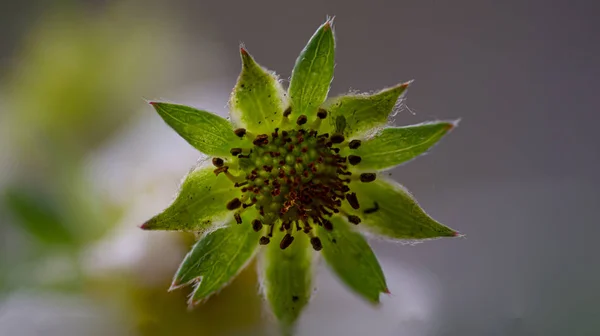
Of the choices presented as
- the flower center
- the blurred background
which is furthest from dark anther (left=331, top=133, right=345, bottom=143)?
the blurred background

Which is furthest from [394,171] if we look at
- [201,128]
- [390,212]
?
[201,128]

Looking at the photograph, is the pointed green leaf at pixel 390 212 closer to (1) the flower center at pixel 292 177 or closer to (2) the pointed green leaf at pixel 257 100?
(1) the flower center at pixel 292 177

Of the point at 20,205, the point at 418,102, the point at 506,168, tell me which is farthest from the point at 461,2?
the point at 20,205

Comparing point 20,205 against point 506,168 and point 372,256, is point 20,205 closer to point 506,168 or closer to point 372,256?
point 372,256

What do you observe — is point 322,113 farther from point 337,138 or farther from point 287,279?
point 287,279

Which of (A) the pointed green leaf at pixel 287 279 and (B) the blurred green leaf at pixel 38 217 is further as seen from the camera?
(B) the blurred green leaf at pixel 38 217

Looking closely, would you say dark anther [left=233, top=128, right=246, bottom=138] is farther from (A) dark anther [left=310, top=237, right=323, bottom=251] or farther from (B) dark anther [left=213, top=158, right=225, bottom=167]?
(A) dark anther [left=310, top=237, right=323, bottom=251]

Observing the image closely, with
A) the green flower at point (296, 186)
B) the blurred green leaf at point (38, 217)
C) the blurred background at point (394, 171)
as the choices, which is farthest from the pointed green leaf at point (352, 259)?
the blurred green leaf at point (38, 217)
